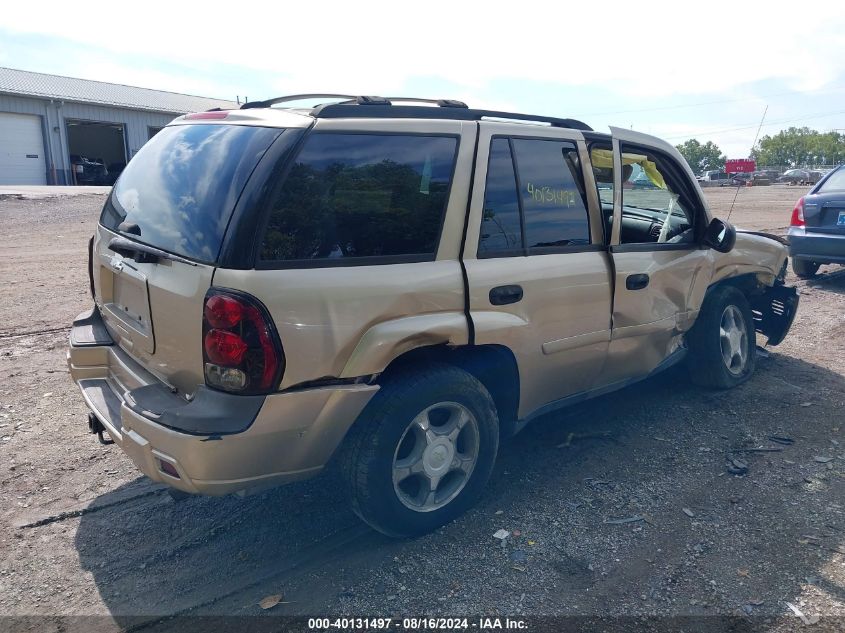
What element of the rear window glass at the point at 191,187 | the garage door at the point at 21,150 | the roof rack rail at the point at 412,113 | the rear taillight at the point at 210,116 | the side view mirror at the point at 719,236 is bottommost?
the garage door at the point at 21,150

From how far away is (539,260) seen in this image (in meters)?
3.62

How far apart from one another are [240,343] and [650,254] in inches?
107

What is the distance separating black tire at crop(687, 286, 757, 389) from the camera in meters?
5.00

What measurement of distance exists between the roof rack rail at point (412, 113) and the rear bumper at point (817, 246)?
6473mm

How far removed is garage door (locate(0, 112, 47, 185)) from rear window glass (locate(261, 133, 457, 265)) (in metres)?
34.4

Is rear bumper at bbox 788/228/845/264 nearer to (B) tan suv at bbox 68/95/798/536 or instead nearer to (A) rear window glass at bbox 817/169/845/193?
(A) rear window glass at bbox 817/169/845/193

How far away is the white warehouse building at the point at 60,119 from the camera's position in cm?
3173

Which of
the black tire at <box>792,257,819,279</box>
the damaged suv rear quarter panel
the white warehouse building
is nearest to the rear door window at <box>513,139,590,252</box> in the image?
the damaged suv rear quarter panel

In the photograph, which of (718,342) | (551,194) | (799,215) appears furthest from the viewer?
(799,215)

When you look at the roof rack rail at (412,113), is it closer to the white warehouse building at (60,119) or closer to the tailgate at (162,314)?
the tailgate at (162,314)

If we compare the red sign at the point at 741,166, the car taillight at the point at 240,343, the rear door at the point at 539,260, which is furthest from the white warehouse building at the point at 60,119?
the car taillight at the point at 240,343

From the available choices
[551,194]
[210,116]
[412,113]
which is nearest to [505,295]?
[551,194]

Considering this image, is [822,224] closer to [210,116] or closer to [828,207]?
[828,207]

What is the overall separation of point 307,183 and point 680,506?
2594 millimetres
